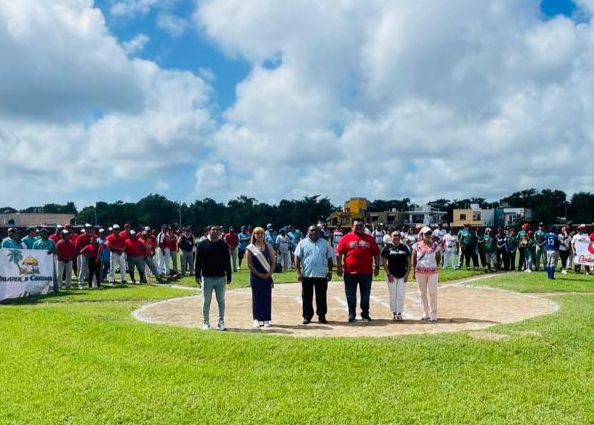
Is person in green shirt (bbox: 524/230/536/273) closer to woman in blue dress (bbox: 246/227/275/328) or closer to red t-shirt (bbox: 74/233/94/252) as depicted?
woman in blue dress (bbox: 246/227/275/328)

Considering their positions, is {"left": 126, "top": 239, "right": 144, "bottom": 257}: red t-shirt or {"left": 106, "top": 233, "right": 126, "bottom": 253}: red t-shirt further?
{"left": 126, "top": 239, "right": 144, "bottom": 257}: red t-shirt

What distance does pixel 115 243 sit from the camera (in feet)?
65.2

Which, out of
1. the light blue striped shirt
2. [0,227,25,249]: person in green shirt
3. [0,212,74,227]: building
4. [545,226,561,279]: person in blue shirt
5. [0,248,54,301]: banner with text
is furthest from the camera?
[0,212,74,227]: building

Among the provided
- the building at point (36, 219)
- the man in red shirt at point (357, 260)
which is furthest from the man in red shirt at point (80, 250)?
the building at point (36, 219)

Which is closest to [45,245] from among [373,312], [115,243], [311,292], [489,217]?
[115,243]

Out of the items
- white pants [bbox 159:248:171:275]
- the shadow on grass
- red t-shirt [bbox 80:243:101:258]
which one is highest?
red t-shirt [bbox 80:243:101:258]

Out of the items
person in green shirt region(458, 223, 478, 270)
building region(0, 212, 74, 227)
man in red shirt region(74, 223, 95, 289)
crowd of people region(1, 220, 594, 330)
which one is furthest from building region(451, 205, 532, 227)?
building region(0, 212, 74, 227)

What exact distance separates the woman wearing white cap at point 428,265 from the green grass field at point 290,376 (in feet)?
5.79

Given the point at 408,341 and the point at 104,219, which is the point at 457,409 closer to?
the point at 408,341

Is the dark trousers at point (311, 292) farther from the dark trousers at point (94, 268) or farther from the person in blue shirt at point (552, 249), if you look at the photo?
the person in blue shirt at point (552, 249)

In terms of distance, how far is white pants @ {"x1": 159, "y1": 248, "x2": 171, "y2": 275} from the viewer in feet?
73.3

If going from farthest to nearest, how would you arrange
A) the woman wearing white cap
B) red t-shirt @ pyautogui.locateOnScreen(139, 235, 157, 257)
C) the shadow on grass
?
red t-shirt @ pyautogui.locateOnScreen(139, 235, 157, 257), the shadow on grass, the woman wearing white cap

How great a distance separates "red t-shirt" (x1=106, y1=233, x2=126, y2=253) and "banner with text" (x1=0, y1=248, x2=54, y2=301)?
235cm

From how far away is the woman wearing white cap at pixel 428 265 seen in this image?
11.7 metres
